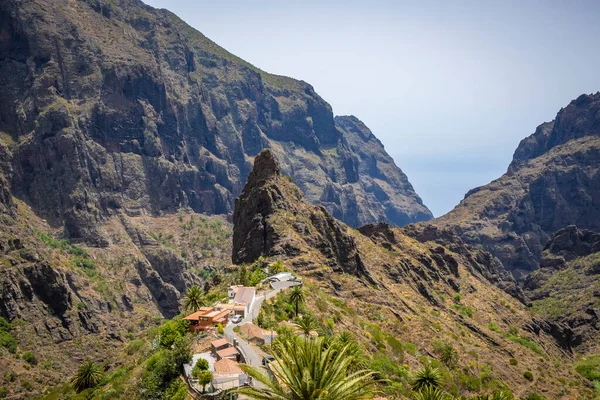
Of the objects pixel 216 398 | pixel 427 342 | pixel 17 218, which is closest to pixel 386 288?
pixel 427 342

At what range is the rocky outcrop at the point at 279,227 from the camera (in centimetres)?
9850

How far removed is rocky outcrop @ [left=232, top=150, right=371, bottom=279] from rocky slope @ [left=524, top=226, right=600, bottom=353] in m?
80.3

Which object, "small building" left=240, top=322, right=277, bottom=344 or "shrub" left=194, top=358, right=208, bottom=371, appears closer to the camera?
"shrub" left=194, top=358, right=208, bottom=371

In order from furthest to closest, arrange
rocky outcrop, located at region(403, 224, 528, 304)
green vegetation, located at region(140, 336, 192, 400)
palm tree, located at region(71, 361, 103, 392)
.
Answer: rocky outcrop, located at region(403, 224, 528, 304) → palm tree, located at region(71, 361, 103, 392) → green vegetation, located at region(140, 336, 192, 400)

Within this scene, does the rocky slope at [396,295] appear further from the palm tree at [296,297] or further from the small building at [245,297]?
the small building at [245,297]

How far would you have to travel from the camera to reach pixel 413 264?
131m

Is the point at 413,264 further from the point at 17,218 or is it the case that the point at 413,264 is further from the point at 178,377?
the point at 17,218

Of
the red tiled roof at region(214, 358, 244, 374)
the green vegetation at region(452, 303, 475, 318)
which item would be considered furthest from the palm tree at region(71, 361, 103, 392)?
the green vegetation at region(452, 303, 475, 318)

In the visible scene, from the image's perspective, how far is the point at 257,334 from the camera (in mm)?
51906

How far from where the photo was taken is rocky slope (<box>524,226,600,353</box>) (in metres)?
144

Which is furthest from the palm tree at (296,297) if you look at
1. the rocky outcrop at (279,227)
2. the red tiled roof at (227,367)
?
the rocky outcrop at (279,227)

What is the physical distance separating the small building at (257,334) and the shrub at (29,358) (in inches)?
3889

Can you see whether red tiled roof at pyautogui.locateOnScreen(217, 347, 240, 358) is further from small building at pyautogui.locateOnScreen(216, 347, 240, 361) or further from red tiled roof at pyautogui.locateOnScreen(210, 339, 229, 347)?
red tiled roof at pyautogui.locateOnScreen(210, 339, 229, 347)

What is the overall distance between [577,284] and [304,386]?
185557mm
